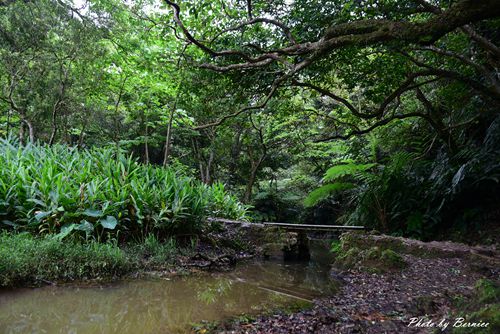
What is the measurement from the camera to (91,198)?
15.5 ft

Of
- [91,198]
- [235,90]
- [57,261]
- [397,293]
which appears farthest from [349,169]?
[57,261]

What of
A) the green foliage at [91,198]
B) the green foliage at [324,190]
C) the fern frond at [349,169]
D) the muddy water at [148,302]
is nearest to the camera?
the muddy water at [148,302]

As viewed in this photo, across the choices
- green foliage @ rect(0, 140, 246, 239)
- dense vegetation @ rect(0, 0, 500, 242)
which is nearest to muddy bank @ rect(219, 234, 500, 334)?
dense vegetation @ rect(0, 0, 500, 242)

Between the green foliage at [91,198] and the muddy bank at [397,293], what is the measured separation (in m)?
2.77

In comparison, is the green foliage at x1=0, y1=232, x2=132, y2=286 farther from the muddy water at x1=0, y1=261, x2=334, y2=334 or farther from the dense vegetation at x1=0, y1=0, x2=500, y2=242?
the dense vegetation at x1=0, y1=0, x2=500, y2=242

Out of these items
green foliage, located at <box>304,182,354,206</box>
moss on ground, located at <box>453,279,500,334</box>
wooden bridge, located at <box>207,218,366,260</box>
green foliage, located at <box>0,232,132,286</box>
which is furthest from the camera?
green foliage, located at <box>304,182,354,206</box>

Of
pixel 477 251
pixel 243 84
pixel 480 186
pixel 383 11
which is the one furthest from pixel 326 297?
pixel 480 186

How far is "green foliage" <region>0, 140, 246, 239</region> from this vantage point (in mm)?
4566

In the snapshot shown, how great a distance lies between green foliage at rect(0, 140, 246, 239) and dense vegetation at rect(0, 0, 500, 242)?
2 centimetres

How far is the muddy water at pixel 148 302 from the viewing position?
2.75 m

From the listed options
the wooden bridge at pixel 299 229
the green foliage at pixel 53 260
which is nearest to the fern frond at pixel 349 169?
the wooden bridge at pixel 299 229

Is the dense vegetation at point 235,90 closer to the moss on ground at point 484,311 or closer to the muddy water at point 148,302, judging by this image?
the muddy water at point 148,302

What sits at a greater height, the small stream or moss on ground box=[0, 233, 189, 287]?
moss on ground box=[0, 233, 189, 287]

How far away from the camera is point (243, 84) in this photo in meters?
5.48
